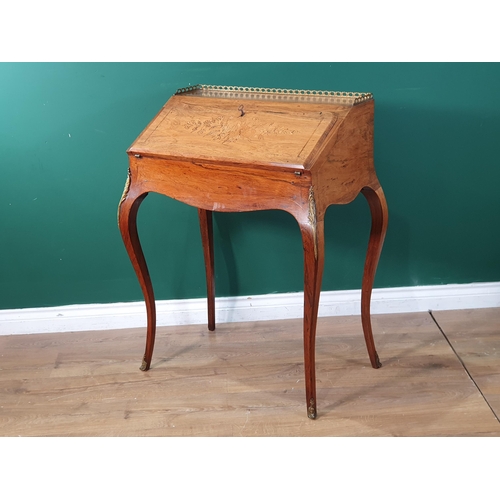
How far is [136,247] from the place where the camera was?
205 centimetres

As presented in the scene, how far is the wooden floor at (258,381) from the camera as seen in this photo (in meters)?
1.96

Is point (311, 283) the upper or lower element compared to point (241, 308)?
upper

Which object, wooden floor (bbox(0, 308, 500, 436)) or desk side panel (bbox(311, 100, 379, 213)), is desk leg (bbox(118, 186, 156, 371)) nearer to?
wooden floor (bbox(0, 308, 500, 436))

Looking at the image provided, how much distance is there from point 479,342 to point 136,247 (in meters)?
1.23

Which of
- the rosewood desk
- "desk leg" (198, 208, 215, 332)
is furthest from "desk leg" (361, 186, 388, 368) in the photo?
"desk leg" (198, 208, 215, 332)

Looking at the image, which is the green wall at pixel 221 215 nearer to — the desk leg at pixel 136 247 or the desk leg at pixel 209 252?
the desk leg at pixel 209 252

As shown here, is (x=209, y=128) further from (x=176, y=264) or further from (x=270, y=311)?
(x=270, y=311)

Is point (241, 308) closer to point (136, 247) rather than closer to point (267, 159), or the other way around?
point (136, 247)

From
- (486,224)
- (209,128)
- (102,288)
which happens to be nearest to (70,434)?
(102,288)

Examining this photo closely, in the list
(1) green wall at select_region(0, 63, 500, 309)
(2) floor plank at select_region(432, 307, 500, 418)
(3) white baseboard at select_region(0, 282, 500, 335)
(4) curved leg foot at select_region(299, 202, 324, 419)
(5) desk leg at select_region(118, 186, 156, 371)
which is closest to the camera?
(4) curved leg foot at select_region(299, 202, 324, 419)

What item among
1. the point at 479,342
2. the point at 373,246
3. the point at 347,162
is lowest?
the point at 479,342

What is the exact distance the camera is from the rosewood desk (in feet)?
5.61

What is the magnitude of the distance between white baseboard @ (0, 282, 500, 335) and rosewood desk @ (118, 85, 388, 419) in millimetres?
494

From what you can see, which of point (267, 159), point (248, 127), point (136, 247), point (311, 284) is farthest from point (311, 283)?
point (136, 247)
